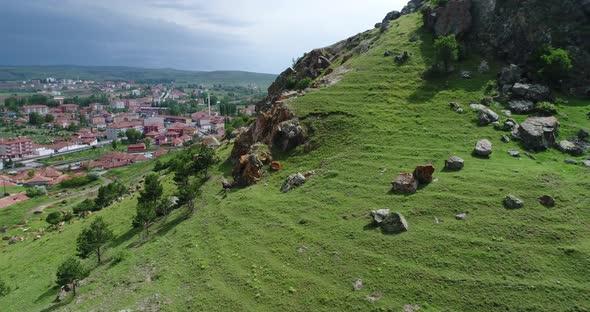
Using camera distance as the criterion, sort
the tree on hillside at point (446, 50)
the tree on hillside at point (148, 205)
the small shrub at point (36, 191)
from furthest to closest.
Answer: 1. the small shrub at point (36, 191)
2. the tree on hillside at point (446, 50)
3. the tree on hillside at point (148, 205)

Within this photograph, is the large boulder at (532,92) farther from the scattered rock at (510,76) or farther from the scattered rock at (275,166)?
the scattered rock at (275,166)

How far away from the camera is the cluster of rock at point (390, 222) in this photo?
1085 inches

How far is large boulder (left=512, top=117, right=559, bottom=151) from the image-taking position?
123 feet

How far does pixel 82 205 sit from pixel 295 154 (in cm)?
Answer: 5323

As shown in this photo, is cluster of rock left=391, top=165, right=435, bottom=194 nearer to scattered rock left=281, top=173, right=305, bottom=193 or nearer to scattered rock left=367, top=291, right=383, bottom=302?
scattered rock left=281, top=173, right=305, bottom=193

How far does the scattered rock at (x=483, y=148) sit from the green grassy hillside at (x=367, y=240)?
0.95 metres

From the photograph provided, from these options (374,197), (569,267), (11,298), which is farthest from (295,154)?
(11,298)

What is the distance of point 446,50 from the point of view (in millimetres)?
52688

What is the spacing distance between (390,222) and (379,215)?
116 centimetres

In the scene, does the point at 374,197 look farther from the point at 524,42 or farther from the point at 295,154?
the point at 524,42

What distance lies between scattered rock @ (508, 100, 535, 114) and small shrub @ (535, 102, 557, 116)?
784 millimetres

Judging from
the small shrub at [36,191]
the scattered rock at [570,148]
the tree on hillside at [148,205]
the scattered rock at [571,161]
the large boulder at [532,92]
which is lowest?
the small shrub at [36,191]

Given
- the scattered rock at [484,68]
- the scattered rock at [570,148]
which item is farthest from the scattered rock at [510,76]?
the scattered rock at [570,148]

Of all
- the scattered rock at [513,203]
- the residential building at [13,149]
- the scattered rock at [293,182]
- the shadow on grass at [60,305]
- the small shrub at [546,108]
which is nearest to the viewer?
the scattered rock at [513,203]
